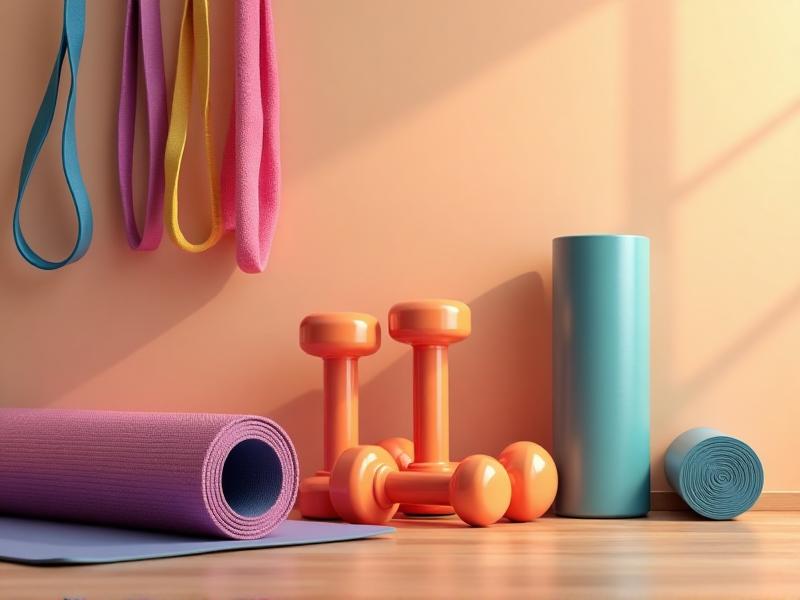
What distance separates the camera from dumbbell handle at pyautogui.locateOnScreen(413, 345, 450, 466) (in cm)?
179

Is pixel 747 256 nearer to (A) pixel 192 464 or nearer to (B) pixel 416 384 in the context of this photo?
(B) pixel 416 384

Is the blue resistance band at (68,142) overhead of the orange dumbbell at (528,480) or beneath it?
overhead

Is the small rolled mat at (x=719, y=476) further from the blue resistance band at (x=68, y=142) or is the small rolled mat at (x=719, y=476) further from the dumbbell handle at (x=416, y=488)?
the blue resistance band at (x=68, y=142)

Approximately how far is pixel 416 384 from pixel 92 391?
0.66 meters

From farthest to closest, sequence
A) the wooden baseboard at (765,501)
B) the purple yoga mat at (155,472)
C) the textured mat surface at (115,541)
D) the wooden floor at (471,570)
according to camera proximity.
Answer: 1. the wooden baseboard at (765,501)
2. the purple yoga mat at (155,472)
3. the textured mat surface at (115,541)
4. the wooden floor at (471,570)

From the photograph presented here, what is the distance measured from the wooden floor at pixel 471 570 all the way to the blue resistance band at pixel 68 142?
2.84 ft

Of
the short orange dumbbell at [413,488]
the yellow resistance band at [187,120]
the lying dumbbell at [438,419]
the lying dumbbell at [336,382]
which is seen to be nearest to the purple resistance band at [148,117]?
the yellow resistance band at [187,120]

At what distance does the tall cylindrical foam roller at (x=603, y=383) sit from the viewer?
1.83 meters

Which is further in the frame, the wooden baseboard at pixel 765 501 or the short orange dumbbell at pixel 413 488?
the wooden baseboard at pixel 765 501

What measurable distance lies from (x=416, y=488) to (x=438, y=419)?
18 centimetres

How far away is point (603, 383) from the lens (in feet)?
6.01

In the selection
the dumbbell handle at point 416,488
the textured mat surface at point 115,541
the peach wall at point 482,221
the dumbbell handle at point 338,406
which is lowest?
the textured mat surface at point 115,541

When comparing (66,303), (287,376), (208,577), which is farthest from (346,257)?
(208,577)

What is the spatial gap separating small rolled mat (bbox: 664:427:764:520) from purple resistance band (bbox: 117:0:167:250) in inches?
40.5
